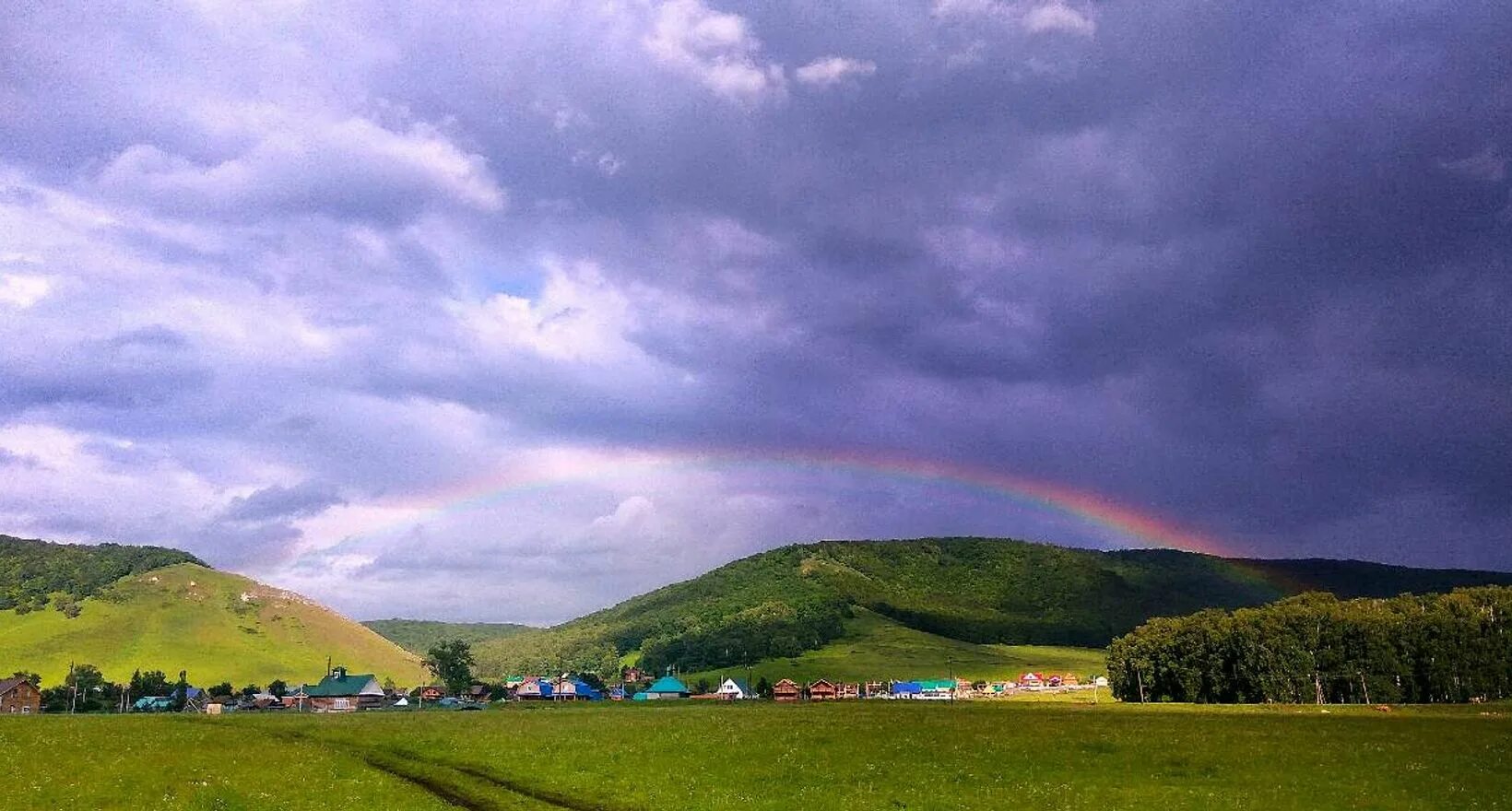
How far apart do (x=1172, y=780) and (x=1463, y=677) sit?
130 metres

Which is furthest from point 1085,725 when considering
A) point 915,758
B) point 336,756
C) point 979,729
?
point 336,756

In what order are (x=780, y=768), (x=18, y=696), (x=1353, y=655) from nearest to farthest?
(x=780, y=768) < (x=1353, y=655) < (x=18, y=696)

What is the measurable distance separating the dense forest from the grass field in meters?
82.0

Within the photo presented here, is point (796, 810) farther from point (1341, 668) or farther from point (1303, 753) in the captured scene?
point (1341, 668)

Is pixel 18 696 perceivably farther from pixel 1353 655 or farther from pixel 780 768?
pixel 1353 655

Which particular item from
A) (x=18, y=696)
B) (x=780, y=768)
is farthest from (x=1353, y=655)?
(x=18, y=696)

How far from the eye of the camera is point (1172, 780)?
132 ft

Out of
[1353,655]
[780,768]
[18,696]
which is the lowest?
[18,696]

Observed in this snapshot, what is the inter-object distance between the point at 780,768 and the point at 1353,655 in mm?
131691

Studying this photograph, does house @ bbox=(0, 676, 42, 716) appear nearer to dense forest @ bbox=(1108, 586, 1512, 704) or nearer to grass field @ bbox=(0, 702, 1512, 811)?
grass field @ bbox=(0, 702, 1512, 811)

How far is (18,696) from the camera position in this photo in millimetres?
173750

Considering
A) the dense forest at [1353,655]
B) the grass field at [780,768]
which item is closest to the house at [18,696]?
the grass field at [780,768]

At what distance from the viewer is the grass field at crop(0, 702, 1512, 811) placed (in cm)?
3659

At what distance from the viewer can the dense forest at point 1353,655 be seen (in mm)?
137000
